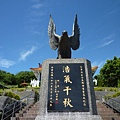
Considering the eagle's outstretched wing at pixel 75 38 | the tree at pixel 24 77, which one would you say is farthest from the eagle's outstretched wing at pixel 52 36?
the tree at pixel 24 77

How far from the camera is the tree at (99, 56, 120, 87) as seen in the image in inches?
1199

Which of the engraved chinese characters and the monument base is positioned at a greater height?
the engraved chinese characters

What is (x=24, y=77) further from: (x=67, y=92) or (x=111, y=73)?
(x=67, y=92)

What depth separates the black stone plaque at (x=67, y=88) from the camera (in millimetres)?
5570

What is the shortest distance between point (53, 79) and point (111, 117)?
8.95 feet

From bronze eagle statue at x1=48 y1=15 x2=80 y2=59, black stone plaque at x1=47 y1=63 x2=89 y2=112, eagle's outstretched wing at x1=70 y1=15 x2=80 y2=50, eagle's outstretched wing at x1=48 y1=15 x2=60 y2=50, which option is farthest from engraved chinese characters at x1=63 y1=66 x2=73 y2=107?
eagle's outstretched wing at x1=70 y1=15 x2=80 y2=50

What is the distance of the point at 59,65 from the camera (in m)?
6.47

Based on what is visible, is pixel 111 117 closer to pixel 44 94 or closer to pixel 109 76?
pixel 44 94

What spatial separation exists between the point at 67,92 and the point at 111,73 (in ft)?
86.1

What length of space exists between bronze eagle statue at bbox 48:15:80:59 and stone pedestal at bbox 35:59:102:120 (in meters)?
1.19

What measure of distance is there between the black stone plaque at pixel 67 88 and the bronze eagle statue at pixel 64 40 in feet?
4.42

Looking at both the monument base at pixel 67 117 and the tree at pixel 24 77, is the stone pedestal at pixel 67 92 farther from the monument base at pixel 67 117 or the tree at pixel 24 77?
the tree at pixel 24 77

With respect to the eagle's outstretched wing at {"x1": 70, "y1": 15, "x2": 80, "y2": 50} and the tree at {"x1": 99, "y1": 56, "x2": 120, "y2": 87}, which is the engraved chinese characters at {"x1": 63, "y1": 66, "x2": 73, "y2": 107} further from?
the tree at {"x1": 99, "y1": 56, "x2": 120, "y2": 87}

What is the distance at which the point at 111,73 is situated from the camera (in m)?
30.6
